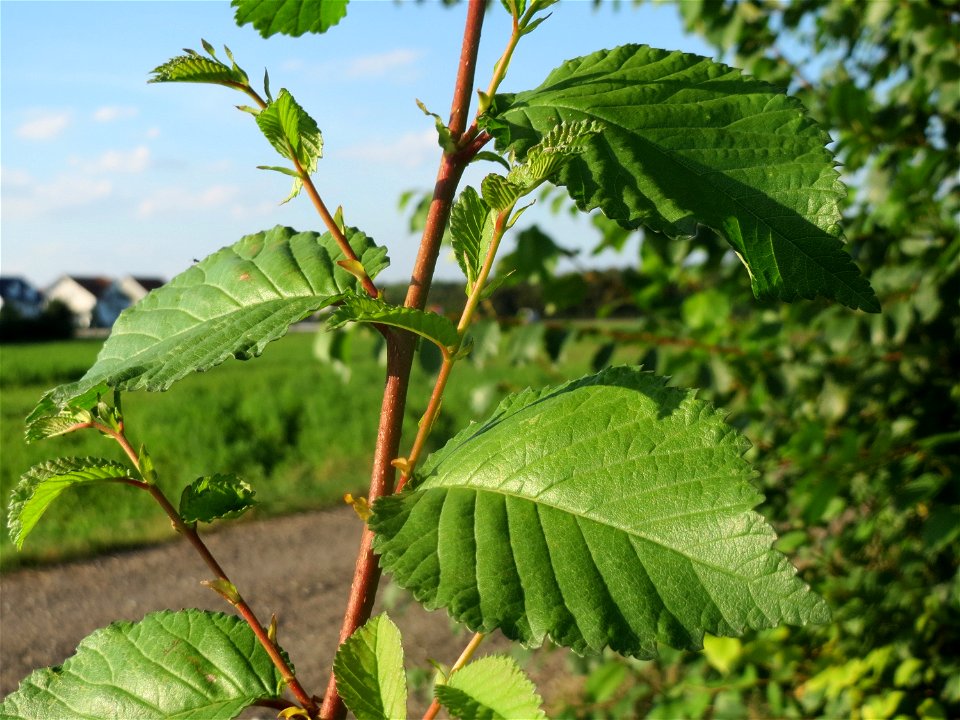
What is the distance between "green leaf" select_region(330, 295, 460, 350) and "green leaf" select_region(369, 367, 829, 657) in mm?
75

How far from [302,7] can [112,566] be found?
6.21m

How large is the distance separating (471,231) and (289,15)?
0.21 metres

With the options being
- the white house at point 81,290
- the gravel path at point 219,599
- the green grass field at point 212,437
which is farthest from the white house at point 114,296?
the gravel path at point 219,599

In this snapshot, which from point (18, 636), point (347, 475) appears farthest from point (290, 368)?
point (18, 636)

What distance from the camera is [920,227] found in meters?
2.32

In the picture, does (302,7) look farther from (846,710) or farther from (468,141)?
(846,710)

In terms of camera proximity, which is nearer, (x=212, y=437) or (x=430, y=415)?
(x=430, y=415)

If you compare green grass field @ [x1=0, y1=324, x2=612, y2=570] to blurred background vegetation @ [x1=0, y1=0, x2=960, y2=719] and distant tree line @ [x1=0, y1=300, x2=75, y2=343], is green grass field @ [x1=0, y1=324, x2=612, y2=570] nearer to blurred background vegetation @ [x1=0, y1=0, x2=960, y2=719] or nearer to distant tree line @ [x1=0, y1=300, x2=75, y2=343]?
distant tree line @ [x1=0, y1=300, x2=75, y2=343]

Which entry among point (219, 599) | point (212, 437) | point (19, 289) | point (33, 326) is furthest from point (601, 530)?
point (19, 289)

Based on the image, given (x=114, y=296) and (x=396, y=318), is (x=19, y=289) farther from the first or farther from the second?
(x=396, y=318)

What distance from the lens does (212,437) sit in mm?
9336

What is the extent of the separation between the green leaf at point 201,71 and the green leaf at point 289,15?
62 mm

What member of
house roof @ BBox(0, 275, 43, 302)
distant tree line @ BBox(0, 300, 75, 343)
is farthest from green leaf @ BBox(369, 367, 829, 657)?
house roof @ BBox(0, 275, 43, 302)

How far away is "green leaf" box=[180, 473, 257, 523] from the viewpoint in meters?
0.62
